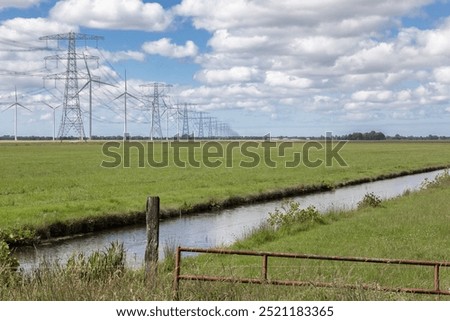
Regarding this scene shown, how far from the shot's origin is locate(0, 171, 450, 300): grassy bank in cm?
997

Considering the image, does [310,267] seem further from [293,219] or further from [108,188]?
[108,188]

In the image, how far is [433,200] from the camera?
107 feet

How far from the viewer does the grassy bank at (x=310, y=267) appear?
9.97 meters

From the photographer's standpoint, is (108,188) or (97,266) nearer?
(97,266)

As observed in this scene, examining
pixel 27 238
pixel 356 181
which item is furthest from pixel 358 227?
pixel 356 181

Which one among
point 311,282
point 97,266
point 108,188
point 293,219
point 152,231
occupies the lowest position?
point 293,219

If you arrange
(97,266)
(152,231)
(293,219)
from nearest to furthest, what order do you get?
(152,231) < (97,266) < (293,219)

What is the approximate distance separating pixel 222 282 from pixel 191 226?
57.7 feet

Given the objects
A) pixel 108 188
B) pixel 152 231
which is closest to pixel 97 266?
pixel 152 231

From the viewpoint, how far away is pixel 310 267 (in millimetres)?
14445

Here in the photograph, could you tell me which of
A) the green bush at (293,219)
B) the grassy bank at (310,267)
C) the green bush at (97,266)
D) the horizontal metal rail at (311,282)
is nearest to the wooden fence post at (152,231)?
the grassy bank at (310,267)

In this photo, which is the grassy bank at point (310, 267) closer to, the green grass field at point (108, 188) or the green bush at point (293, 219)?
the green bush at point (293, 219)

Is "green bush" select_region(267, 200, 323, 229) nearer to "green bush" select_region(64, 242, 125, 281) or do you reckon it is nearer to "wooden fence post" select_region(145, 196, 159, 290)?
"green bush" select_region(64, 242, 125, 281)
